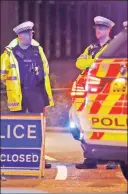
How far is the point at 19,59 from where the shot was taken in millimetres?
8125

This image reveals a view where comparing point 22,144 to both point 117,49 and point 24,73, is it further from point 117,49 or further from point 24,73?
point 117,49

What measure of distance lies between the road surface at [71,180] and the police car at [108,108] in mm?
1049

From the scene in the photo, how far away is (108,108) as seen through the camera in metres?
5.65

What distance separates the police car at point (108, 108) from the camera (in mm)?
5617

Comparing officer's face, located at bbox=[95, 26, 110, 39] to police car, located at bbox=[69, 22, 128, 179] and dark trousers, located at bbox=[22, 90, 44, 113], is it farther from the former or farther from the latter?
police car, located at bbox=[69, 22, 128, 179]

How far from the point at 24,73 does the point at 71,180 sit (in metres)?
1.69

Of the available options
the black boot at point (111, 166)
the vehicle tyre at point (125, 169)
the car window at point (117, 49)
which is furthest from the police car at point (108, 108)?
the black boot at point (111, 166)

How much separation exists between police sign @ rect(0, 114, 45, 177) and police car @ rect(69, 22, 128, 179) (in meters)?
1.04

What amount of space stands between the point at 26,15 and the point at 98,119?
34.8 ft

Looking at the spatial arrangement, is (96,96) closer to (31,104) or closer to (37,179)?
(37,179)

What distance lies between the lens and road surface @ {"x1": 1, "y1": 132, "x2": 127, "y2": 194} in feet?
22.3

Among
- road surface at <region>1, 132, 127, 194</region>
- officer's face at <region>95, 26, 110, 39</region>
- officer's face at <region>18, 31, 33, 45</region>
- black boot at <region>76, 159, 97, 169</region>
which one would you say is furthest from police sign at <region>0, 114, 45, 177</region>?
officer's face at <region>95, 26, 110, 39</region>

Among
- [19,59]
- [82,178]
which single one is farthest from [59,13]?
[82,178]

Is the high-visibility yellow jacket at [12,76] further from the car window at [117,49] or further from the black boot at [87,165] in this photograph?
the car window at [117,49]
